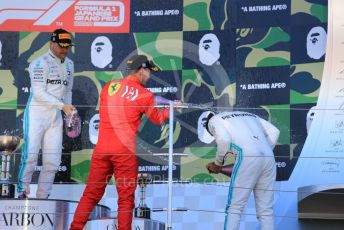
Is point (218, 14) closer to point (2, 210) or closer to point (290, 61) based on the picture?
point (290, 61)

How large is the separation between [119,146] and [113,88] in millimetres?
363

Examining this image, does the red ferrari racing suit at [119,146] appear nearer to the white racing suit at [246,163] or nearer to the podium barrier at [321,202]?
the white racing suit at [246,163]

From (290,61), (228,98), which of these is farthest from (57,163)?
(290,61)

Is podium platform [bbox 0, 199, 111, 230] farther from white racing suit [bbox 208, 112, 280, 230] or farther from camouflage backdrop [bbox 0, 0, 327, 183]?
camouflage backdrop [bbox 0, 0, 327, 183]

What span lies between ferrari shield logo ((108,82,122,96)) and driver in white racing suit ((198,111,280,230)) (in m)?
0.55

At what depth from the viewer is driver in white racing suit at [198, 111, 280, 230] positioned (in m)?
4.60

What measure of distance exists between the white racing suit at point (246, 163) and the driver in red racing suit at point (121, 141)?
1.22 feet

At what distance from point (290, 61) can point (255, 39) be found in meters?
0.27

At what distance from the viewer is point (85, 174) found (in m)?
5.77

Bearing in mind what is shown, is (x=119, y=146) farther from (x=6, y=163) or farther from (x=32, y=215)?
(x=6, y=163)

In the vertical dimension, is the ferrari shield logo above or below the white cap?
above

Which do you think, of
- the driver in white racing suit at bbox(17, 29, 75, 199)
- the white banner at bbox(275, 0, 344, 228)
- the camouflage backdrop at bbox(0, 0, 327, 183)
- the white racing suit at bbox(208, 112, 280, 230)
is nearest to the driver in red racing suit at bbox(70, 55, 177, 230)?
the white racing suit at bbox(208, 112, 280, 230)

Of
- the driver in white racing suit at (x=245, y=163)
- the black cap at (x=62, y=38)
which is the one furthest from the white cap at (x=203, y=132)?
the black cap at (x=62, y=38)

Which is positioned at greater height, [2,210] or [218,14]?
[218,14]
